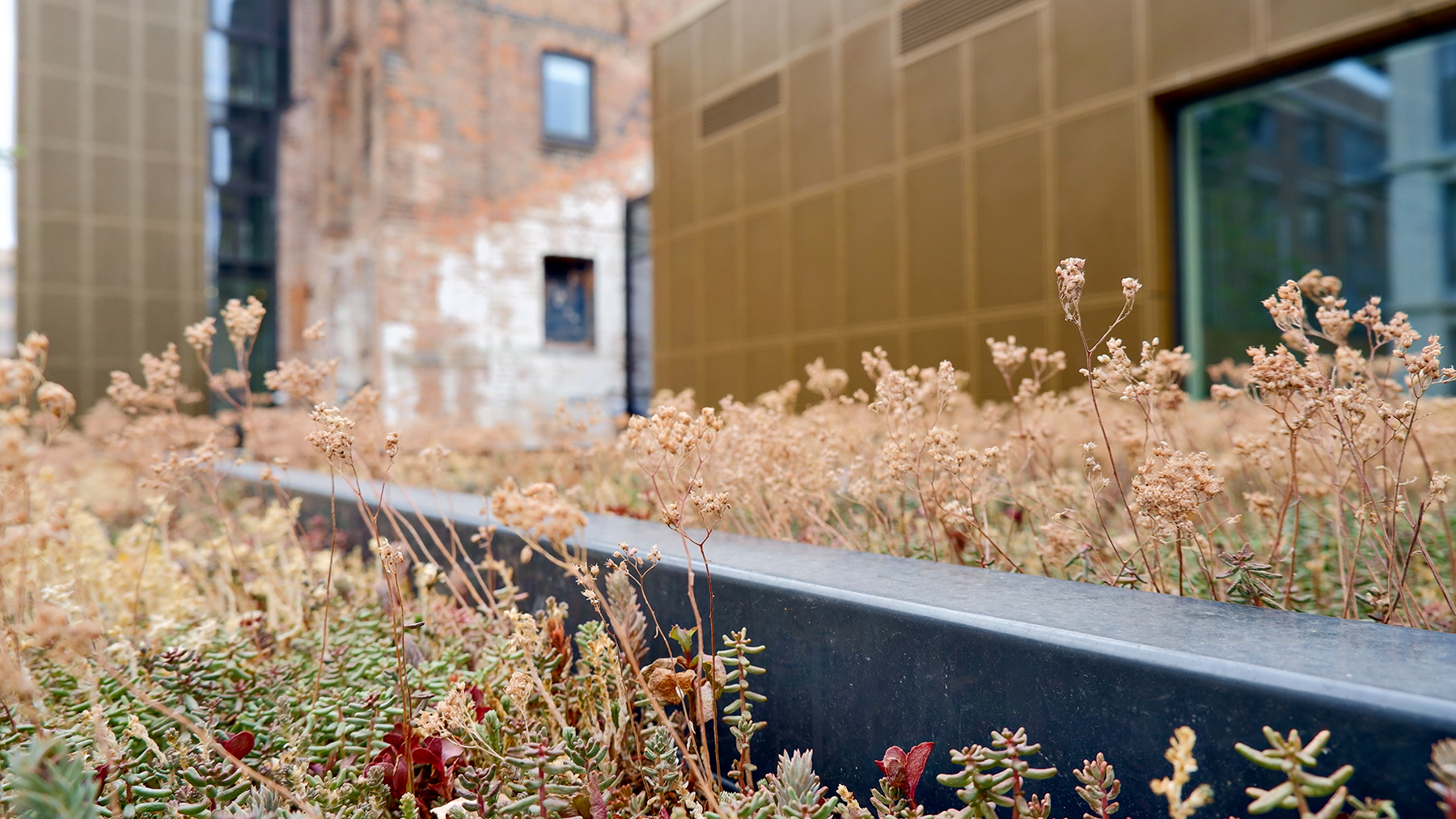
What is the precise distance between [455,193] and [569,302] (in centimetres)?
213

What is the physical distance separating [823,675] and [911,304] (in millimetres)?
5489

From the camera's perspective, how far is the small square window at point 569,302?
1231 cm

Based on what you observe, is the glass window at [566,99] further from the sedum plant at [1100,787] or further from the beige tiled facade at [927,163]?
the sedum plant at [1100,787]

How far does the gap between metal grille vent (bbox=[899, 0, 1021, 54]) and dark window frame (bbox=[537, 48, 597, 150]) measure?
21.5 feet

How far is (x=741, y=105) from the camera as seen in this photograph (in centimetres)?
818

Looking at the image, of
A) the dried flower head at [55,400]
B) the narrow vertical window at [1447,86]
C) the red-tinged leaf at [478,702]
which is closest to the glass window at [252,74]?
the dried flower head at [55,400]

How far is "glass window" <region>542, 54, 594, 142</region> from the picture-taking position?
1210cm

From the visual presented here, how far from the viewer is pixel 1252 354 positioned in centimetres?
133

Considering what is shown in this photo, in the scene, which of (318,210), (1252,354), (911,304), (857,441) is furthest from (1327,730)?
(318,210)

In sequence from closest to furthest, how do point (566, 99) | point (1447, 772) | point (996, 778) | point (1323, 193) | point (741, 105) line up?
1. point (1447, 772)
2. point (996, 778)
3. point (741, 105)
4. point (1323, 193)
5. point (566, 99)

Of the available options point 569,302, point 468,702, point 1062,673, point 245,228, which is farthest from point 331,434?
point 245,228

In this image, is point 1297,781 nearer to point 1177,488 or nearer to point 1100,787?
point 1100,787

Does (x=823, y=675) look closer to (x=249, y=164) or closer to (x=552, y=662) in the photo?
(x=552, y=662)

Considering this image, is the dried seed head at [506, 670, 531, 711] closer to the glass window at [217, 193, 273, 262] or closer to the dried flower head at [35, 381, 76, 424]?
the dried flower head at [35, 381, 76, 424]
